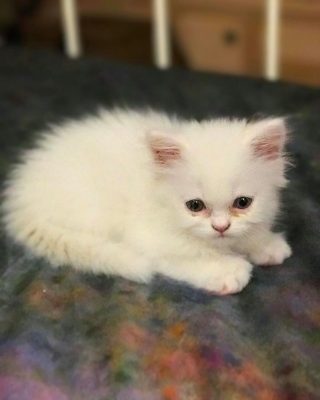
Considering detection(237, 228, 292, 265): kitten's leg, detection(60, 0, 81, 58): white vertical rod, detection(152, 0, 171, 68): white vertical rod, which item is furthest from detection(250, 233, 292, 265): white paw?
detection(60, 0, 81, 58): white vertical rod

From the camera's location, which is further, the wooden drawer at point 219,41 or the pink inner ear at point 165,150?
the wooden drawer at point 219,41

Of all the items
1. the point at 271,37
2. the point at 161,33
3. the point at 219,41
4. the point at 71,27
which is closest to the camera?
the point at 271,37

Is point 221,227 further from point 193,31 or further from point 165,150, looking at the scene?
point 193,31

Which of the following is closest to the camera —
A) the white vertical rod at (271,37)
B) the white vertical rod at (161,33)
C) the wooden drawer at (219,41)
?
the white vertical rod at (271,37)

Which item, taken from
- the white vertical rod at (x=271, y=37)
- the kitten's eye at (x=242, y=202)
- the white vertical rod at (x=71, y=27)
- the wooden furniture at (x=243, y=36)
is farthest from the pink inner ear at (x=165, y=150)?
the wooden furniture at (x=243, y=36)

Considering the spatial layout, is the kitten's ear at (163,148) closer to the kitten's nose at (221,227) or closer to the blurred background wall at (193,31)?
the kitten's nose at (221,227)

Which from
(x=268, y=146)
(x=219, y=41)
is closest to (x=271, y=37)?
(x=219, y=41)
